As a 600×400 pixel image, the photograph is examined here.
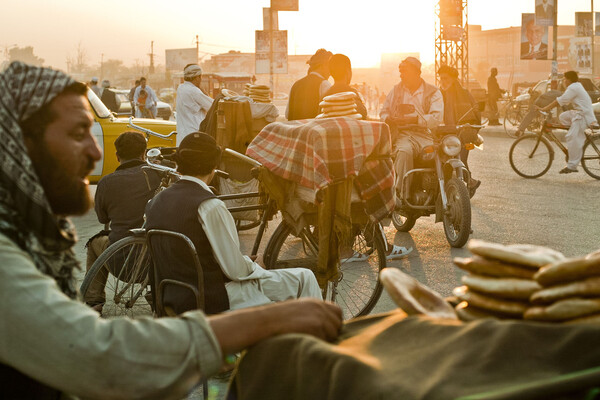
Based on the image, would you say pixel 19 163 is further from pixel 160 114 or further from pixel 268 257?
pixel 160 114

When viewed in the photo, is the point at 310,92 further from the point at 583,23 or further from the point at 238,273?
the point at 583,23

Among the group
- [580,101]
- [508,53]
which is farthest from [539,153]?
[508,53]

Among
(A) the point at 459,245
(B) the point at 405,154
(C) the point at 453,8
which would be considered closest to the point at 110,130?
(B) the point at 405,154

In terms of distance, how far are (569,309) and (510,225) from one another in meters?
7.91

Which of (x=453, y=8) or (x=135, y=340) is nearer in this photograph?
(x=135, y=340)

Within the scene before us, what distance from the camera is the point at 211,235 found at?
4203mm

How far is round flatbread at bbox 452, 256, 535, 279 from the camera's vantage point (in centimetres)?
187

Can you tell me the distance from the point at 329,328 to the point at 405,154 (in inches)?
264

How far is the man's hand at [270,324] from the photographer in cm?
184

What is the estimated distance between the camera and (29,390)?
6.08 ft

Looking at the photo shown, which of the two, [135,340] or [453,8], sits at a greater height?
[453,8]

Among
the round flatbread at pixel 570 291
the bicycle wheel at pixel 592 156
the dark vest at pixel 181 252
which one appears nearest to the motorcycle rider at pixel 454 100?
the bicycle wheel at pixel 592 156

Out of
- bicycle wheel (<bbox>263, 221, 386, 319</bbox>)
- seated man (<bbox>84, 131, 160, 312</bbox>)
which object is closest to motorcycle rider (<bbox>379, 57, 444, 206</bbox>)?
bicycle wheel (<bbox>263, 221, 386, 319</bbox>)

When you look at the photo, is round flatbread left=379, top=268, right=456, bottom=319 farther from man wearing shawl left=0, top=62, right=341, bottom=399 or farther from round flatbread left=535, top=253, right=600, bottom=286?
round flatbread left=535, top=253, right=600, bottom=286
